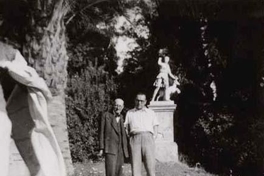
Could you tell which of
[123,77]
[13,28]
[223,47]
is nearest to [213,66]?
[223,47]

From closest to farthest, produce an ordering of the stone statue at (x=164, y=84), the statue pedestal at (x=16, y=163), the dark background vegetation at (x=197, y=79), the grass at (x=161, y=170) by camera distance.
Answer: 1. the statue pedestal at (x=16, y=163)
2. the grass at (x=161, y=170)
3. the dark background vegetation at (x=197, y=79)
4. the stone statue at (x=164, y=84)

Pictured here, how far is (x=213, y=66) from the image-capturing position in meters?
18.1

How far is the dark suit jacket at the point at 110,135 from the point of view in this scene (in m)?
8.65

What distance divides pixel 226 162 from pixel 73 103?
563cm

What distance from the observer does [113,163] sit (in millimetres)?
8641

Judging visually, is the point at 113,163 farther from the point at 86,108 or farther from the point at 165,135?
the point at 86,108

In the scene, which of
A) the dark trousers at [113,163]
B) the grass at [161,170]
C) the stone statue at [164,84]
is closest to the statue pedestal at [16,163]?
the dark trousers at [113,163]

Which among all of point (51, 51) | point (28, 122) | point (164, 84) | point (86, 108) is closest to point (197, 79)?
point (164, 84)

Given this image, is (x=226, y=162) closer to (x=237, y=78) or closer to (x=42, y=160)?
(x=237, y=78)

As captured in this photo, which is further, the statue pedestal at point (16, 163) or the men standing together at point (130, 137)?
the men standing together at point (130, 137)

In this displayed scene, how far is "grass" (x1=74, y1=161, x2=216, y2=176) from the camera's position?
42.7 feet

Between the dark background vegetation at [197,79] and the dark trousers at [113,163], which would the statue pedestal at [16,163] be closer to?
the dark trousers at [113,163]

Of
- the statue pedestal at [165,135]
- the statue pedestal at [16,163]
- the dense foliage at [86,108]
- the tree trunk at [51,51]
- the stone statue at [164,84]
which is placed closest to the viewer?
the statue pedestal at [16,163]

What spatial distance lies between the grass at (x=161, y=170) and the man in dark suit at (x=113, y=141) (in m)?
3.66
